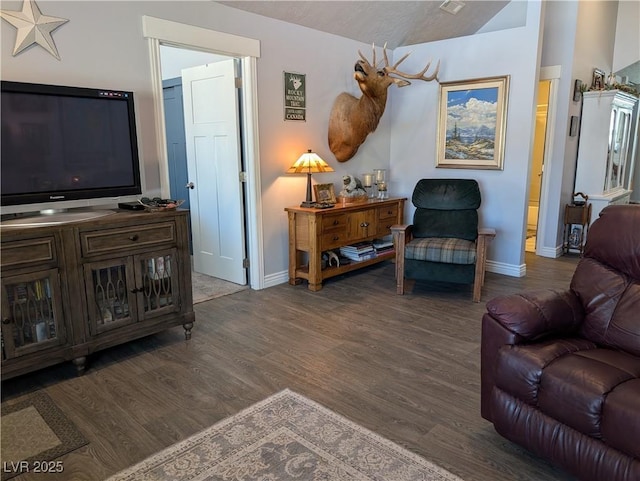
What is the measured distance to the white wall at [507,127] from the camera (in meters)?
4.38

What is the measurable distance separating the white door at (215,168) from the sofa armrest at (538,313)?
2714 mm

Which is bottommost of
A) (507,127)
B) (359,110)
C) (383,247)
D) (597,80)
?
(383,247)

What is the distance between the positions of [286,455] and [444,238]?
2819 millimetres

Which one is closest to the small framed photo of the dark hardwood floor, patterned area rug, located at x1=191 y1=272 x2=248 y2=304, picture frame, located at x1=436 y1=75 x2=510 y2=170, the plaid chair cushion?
the plaid chair cushion

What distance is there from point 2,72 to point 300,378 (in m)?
2.41

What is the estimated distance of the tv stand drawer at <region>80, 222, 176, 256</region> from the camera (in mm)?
2566

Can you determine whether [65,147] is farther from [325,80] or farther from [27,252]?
[325,80]

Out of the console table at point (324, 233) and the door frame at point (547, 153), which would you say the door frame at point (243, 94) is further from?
the door frame at point (547, 153)

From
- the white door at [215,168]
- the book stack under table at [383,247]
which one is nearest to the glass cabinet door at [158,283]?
the white door at [215,168]

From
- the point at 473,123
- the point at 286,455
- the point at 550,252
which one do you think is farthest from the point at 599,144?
the point at 286,455

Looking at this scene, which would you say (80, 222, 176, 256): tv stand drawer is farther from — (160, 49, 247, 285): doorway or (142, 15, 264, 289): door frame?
(160, 49, 247, 285): doorway

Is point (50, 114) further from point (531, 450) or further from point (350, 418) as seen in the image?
point (531, 450)

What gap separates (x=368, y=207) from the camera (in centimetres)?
459

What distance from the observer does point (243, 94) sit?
3914 millimetres
